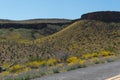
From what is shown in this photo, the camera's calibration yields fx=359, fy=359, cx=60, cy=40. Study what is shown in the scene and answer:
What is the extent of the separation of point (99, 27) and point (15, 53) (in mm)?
49144

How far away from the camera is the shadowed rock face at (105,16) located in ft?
383

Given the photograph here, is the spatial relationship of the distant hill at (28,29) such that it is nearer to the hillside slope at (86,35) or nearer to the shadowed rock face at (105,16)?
the shadowed rock face at (105,16)

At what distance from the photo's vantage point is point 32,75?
1170 cm

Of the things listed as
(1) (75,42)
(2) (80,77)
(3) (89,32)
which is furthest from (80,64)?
(3) (89,32)

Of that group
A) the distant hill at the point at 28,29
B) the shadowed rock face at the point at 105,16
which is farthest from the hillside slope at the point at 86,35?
the distant hill at the point at 28,29

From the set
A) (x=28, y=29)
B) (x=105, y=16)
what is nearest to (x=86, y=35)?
(x=105, y=16)

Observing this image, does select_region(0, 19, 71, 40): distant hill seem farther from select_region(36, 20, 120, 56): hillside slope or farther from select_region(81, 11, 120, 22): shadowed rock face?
select_region(36, 20, 120, 56): hillside slope

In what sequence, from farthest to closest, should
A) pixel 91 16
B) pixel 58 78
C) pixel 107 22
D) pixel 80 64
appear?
pixel 91 16, pixel 107 22, pixel 80 64, pixel 58 78

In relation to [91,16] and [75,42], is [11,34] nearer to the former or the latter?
[91,16]

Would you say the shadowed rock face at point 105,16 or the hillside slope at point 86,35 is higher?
the shadowed rock face at point 105,16

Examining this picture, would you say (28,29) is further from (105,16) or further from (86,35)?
(86,35)

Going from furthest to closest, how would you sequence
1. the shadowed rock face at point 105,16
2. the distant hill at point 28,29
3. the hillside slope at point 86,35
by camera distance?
the distant hill at point 28,29, the shadowed rock face at point 105,16, the hillside slope at point 86,35

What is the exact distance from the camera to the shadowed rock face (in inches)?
4592

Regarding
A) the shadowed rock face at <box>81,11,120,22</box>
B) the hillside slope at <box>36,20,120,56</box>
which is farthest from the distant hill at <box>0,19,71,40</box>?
the hillside slope at <box>36,20,120,56</box>
